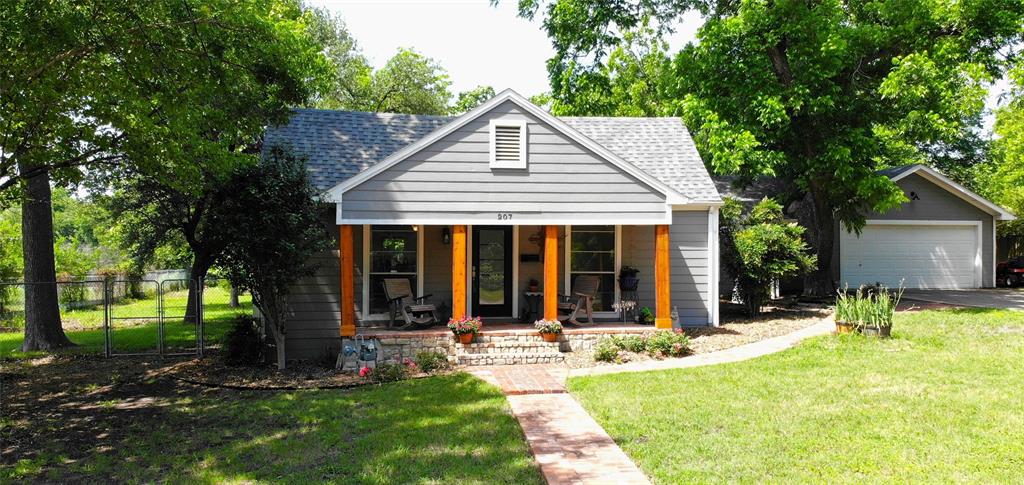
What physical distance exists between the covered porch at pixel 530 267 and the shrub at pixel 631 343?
1.76ft

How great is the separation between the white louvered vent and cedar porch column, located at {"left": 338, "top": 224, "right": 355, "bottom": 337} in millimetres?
2697

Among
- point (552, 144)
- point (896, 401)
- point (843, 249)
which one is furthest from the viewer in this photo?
point (843, 249)

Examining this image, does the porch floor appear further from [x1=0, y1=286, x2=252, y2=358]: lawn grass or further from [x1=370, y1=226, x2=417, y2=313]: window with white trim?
[x1=0, y1=286, x2=252, y2=358]: lawn grass

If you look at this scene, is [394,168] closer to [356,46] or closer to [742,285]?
[742,285]

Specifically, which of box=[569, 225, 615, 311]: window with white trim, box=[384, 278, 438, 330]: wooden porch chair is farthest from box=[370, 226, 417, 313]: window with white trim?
box=[569, 225, 615, 311]: window with white trim

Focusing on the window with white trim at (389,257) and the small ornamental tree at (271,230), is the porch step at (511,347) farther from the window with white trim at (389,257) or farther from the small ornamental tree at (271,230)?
the small ornamental tree at (271,230)

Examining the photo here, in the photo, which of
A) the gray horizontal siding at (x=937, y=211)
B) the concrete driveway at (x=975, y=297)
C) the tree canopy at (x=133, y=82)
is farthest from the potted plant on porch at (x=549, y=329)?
the gray horizontal siding at (x=937, y=211)

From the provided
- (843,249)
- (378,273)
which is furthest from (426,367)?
(843,249)

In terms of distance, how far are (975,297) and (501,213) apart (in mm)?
14747

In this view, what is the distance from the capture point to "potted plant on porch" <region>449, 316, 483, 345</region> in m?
10.5

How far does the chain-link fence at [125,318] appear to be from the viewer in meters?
11.9

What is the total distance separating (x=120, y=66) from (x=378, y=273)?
5186 mm

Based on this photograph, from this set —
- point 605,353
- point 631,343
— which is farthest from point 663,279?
point 605,353

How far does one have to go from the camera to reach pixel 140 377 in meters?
10.2
